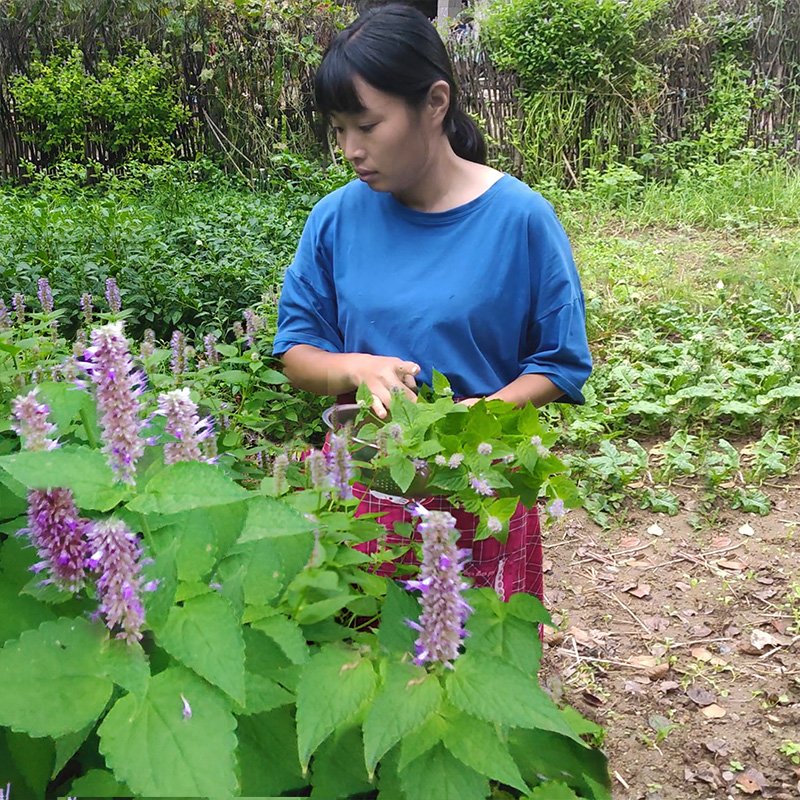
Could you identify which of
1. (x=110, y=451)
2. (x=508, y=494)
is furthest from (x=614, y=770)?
(x=110, y=451)

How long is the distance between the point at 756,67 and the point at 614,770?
873cm

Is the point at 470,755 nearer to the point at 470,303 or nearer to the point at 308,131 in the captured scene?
the point at 470,303

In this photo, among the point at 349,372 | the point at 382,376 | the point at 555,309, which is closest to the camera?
the point at 382,376

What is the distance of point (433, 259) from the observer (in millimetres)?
1731

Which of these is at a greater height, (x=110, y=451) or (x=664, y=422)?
(x=110, y=451)

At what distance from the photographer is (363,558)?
107 centimetres

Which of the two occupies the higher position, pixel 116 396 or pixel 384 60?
pixel 384 60

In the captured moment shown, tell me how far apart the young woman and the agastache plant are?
84cm

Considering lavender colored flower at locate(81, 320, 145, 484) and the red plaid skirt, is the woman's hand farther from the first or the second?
lavender colored flower at locate(81, 320, 145, 484)

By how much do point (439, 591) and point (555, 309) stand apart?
0.99 metres

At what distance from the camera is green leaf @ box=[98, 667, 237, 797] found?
0.70 metres

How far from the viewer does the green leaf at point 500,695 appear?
82cm

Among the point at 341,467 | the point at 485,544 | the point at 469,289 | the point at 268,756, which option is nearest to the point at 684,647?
the point at 485,544

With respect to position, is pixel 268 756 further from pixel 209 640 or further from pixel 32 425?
pixel 32 425
